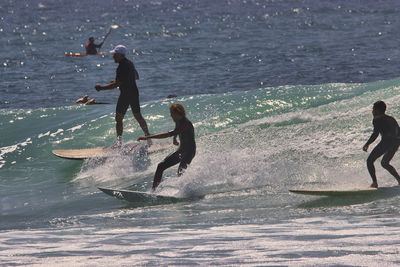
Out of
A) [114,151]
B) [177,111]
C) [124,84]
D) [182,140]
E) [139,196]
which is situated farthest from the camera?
[114,151]

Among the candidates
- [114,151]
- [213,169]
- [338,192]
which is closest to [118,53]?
[114,151]

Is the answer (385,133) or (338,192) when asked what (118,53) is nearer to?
(338,192)

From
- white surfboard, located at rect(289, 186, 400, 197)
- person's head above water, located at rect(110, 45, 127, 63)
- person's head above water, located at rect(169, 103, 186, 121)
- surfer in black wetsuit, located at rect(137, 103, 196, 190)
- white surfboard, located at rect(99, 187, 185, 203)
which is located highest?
person's head above water, located at rect(110, 45, 127, 63)

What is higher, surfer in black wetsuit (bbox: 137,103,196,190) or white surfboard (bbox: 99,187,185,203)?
surfer in black wetsuit (bbox: 137,103,196,190)

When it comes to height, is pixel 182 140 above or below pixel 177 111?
below

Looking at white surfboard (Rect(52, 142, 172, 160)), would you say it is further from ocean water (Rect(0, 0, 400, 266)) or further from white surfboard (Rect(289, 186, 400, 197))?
white surfboard (Rect(289, 186, 400, 197))

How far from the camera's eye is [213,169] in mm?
12156

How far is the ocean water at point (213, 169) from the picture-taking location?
27.8ft

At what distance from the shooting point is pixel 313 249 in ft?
26.5

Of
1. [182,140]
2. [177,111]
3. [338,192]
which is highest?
[177,111]

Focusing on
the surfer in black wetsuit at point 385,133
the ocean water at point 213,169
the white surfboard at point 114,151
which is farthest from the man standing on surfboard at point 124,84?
the surfer in black wetsuit at point 385,133

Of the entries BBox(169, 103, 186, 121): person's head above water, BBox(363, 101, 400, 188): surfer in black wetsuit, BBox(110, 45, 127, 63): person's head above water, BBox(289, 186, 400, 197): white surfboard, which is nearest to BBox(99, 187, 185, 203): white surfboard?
BBox(169, 103, 186, 121): person's head above water

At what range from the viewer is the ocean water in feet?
27.8

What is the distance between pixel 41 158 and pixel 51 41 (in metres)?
34.3
